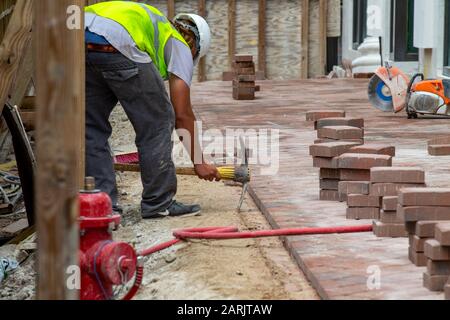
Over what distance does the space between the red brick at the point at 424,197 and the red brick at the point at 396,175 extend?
28.3 inches

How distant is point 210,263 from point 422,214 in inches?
45.5

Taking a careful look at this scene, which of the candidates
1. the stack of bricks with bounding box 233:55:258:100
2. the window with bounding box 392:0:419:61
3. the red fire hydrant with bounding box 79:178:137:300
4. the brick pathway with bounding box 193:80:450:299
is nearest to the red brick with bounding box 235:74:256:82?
the stack of bricks with bounding box 233:55:258:100

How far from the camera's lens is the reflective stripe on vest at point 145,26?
7.28 meters

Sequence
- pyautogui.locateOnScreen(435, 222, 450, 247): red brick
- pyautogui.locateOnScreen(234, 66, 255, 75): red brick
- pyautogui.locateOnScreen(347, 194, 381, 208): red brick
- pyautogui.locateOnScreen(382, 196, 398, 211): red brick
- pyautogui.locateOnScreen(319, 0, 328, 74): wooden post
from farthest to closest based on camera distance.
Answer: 1. pyautogui.locateOnScreen(319, 0, 328, 74): wooden post
2. pyautogui.locateOnScreen(234, 66, 255, 75): red brick
3. pyautogui.locateOnScreen(347, 194, 381, 208): red brick
4. pyautogui.locateOnScreen(382, 196, 398, 211): red brick
5. pyautogui.locateOnScreen(435, 222, 450, 247): red brick

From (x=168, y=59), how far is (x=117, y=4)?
520 mm

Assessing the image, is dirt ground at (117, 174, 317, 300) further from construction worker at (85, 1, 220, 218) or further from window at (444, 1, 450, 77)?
window at (444, 1, 450, 77)

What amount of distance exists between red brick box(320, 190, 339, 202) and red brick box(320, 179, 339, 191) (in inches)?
0.9

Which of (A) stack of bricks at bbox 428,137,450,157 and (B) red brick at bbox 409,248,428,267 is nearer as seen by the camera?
(B) red brick at bbox 409,248,428,267

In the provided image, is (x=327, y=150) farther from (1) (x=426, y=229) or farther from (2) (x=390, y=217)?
(1) (x=426, y=229)

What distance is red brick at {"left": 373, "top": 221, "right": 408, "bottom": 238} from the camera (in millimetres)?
6238

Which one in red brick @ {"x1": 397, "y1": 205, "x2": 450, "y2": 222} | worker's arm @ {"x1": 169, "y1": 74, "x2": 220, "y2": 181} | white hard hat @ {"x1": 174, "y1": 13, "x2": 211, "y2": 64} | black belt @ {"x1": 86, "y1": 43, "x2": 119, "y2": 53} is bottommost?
red brick @ {"x1": 397, "y1": 205, "x2": 450, "y2": 222}

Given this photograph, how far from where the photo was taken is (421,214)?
18.2 ft

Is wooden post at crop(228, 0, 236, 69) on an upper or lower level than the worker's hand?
upper

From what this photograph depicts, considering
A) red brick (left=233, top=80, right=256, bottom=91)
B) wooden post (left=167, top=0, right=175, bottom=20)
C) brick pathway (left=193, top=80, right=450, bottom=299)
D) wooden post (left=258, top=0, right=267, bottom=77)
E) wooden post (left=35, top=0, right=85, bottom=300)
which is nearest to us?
wooden post (left=35, top=0, right=85, bottom=300)
